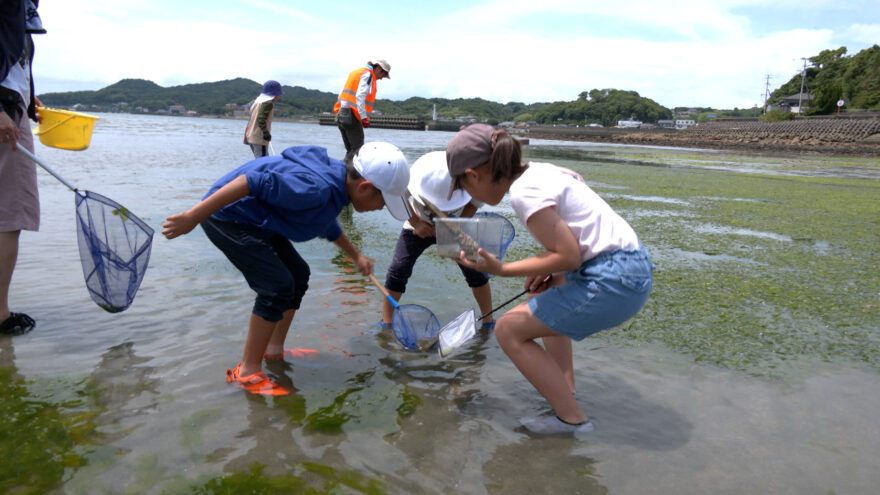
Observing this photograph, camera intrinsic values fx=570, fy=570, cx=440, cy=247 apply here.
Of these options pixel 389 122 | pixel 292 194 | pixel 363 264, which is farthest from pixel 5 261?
pixel 389 122

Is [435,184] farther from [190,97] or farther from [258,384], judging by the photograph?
[190,97]

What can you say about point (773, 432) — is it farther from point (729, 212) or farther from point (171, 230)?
point (729, 212)

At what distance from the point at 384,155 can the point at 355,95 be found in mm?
6145

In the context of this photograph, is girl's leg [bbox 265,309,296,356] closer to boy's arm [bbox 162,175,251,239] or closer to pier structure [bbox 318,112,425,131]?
boy's arm [bbox 162,175,251,239]

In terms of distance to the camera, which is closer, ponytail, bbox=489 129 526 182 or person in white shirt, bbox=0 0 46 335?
ponytail, bbox=489 129 526 182

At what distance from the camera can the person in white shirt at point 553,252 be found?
102 inches

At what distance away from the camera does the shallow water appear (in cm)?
250

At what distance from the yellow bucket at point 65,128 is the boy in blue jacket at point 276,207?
175cm

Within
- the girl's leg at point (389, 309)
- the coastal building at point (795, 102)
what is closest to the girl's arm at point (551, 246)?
the girl's leg at point (389, 309)

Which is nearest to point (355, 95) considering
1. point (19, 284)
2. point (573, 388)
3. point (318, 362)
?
point (19, 284)

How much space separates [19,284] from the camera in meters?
4.73

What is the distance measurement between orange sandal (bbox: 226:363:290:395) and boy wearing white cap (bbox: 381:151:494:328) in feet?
4.07

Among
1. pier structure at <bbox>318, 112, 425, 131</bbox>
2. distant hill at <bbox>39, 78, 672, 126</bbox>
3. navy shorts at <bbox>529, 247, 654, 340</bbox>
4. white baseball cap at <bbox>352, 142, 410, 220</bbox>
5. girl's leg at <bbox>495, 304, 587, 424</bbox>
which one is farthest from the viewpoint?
distant hill at <bbox>39, 78, 672, 126</bbox>

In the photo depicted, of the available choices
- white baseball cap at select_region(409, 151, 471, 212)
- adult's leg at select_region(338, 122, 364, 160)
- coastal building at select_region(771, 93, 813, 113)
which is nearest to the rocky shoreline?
coastal building at select_region(771, 93, 813, 113)
